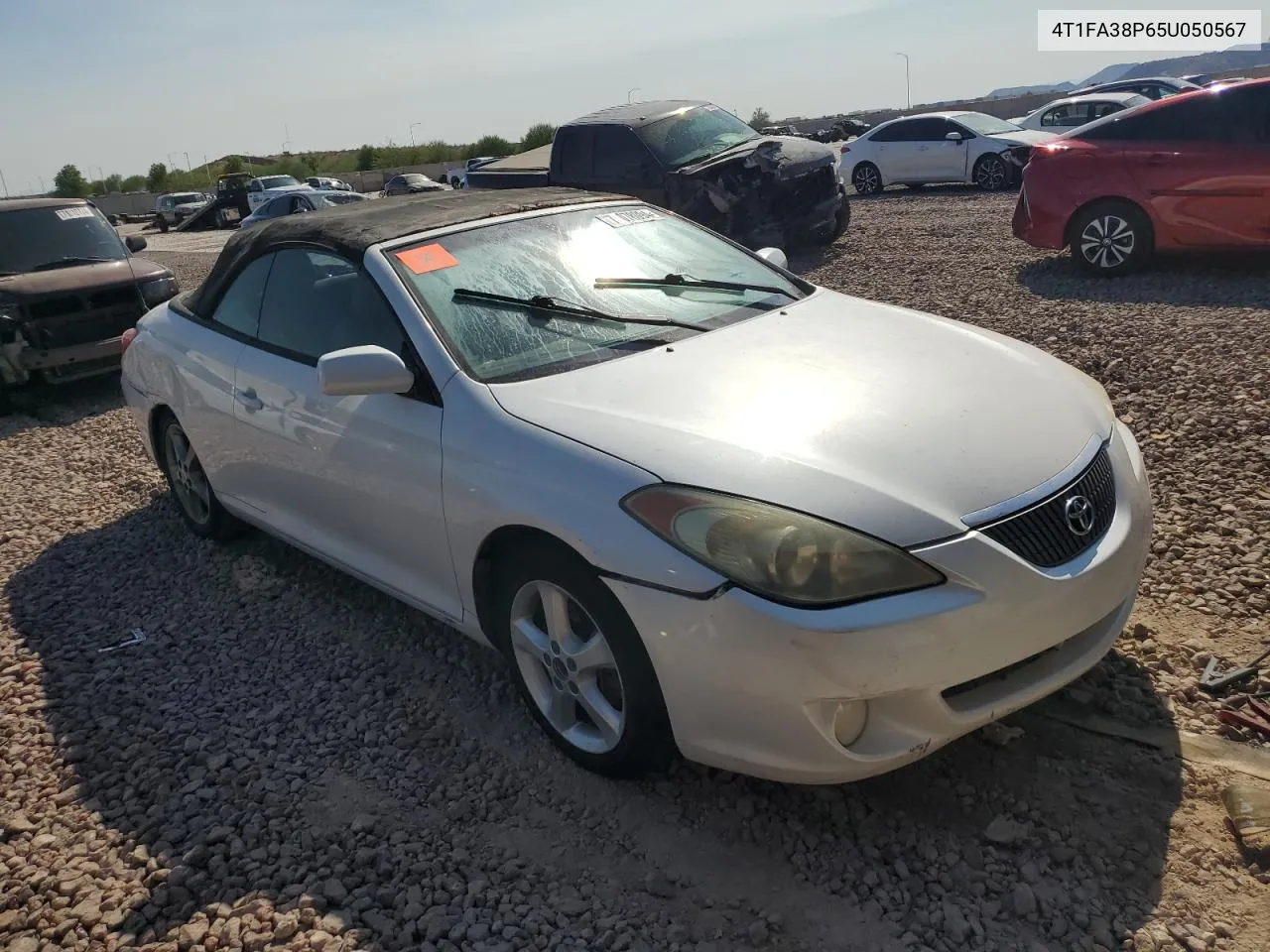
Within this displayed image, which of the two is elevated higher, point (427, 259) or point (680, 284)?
point (427, 259)

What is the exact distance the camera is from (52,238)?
30.5 ft

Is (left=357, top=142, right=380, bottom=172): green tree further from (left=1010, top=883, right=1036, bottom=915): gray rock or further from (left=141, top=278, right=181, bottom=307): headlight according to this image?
(left=1010, top=883, right=1036, bottom=915): gray rock

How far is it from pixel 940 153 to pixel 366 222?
15.4 m

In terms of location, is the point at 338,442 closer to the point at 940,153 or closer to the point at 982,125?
the point at 940,153

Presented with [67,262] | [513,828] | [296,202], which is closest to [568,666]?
[513,828]

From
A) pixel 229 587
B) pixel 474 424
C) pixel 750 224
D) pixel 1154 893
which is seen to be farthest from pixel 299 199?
pixel 1154 893

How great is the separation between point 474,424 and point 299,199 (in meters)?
23.1

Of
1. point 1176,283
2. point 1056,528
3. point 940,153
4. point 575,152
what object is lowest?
point 1176,283

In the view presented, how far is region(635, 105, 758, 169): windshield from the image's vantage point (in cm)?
1096

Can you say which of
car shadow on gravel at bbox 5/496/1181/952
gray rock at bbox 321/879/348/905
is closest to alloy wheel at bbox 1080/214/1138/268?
car shadow on gravel at bbox 5/496/1181/952

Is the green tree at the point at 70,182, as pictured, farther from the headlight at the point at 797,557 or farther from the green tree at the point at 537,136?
the headlight at the point at 797,557

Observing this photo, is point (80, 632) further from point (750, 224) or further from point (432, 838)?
point (750, 224)

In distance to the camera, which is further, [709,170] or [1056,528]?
[709,170]

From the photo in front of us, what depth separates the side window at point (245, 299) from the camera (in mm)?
4355
